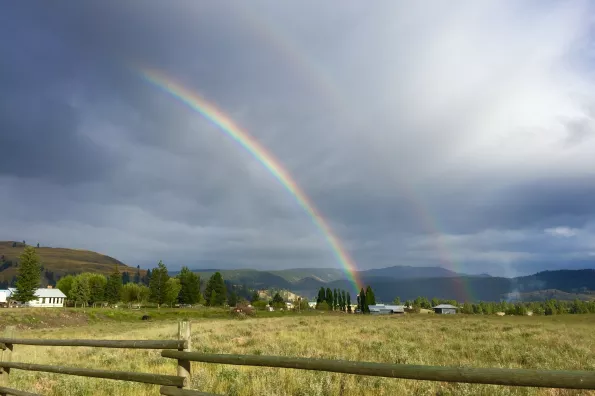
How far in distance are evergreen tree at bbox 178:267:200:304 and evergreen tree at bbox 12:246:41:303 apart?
4178 centimetres

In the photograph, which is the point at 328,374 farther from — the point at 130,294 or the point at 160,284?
the point at 130,294

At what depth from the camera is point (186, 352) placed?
6488mm

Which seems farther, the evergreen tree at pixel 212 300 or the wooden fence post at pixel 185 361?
the evergreen tree at pixel 212 300

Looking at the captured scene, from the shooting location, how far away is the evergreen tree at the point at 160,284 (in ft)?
358

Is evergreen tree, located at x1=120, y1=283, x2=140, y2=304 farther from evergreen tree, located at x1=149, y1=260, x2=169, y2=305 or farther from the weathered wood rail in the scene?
the weathered wood rail

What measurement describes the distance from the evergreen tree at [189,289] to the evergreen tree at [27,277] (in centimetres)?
4178

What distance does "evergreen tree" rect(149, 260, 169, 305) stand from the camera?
109m

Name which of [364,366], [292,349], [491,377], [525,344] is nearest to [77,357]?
[292,349]

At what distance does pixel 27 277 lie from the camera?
304 ft

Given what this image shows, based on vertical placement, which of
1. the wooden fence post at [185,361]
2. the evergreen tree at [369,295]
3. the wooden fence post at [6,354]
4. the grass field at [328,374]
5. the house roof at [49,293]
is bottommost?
the evergreen tree at [369,295]

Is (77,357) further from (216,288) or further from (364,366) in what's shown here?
(216,288)

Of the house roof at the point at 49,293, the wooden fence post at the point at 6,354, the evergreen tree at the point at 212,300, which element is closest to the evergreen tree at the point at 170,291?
the evergreen tree at the point at 212,300

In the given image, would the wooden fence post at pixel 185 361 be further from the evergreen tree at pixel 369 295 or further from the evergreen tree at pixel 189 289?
the evergreen tree at pixel 369 295

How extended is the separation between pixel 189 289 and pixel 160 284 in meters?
17.7
